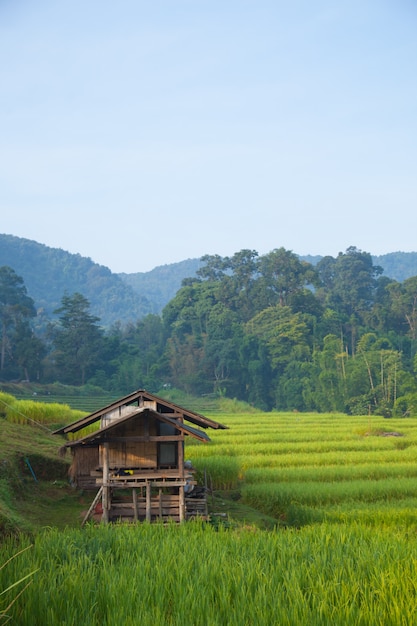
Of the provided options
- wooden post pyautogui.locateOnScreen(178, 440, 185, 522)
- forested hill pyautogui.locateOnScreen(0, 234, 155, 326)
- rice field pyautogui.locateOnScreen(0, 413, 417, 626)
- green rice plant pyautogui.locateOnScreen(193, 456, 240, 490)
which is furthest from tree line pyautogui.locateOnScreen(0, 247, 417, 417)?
forested hill pyautogui.locateOnScreen(0, 234, 155, 326)

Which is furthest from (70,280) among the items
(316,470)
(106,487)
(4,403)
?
(106,487)

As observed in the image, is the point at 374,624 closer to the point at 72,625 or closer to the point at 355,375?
the point at 72,625

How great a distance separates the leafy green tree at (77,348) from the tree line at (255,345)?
3.4 inches

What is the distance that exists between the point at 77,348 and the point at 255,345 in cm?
1534

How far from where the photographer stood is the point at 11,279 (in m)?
70.9

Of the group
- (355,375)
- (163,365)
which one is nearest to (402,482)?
(355,375)

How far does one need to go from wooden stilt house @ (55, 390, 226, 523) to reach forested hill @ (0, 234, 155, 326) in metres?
118

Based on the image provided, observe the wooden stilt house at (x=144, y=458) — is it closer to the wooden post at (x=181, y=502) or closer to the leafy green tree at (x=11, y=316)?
the wooden post at (x=181, y=502)

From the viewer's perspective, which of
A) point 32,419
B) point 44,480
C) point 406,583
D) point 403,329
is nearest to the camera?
point 406,583

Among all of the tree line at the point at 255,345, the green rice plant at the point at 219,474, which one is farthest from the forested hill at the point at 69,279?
the green rice plant at the point at 219,474

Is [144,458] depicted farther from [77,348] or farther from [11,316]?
[11,316]

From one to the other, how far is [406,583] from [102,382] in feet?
181

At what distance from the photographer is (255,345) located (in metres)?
65.7

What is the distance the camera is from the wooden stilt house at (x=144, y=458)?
600 inches
